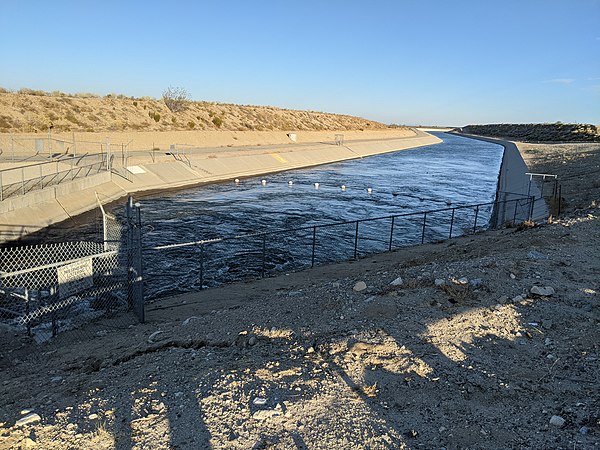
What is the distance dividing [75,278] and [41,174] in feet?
62.9

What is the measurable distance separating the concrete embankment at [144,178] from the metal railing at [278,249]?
3964 millimetres

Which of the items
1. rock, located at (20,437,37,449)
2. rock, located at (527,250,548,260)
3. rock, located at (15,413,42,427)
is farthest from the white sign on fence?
rock, located at (527,250,548,260)

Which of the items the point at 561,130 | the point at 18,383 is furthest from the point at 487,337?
the point at 561,130

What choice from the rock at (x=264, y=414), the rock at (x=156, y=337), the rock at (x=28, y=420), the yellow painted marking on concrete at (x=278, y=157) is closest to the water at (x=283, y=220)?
the rock at (x=156, y=337)

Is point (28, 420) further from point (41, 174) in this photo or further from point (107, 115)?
point (107, 115)

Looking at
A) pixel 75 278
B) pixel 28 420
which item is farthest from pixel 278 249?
pixel 28 420

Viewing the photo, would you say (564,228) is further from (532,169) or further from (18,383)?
(532,169)

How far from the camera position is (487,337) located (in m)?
7.97

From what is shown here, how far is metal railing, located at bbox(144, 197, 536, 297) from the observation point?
1598 cm

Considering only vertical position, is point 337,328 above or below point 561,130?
below

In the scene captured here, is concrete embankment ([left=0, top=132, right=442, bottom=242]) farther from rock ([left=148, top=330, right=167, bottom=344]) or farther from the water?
rock ([left=148, top=330, right=167, bottom=344])

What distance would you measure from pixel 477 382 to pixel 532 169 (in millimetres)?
56592

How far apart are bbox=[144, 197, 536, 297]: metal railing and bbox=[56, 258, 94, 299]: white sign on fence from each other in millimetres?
1946

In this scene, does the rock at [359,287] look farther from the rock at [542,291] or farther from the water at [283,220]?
the water at [283,220]
